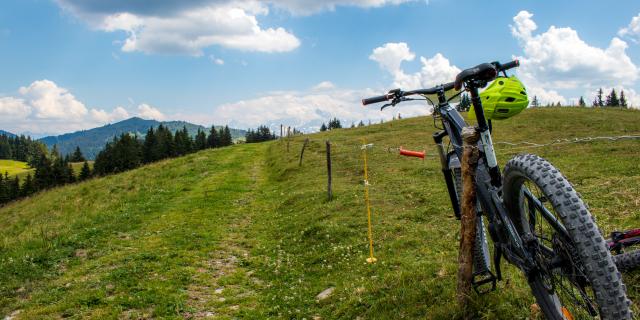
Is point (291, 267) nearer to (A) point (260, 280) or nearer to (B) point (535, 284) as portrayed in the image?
(A) point (260, 280)

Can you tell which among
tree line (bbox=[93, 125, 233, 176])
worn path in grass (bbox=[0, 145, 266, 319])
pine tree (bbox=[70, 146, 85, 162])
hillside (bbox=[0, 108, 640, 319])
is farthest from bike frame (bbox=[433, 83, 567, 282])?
pine tree (bbox=[70, 146, 85, 162])

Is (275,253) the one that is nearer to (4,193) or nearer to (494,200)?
(494,200)

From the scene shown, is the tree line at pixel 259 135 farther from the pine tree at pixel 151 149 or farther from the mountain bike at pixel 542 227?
the mountain bike at pixel 542 227

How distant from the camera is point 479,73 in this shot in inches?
189

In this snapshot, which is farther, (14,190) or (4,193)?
(14,190)

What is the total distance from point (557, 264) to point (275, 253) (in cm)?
980

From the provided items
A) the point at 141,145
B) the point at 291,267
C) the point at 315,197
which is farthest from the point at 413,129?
the point at 141,145

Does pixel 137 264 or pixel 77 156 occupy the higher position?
pixel 77 156

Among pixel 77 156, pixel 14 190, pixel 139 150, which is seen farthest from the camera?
pixel 77 156

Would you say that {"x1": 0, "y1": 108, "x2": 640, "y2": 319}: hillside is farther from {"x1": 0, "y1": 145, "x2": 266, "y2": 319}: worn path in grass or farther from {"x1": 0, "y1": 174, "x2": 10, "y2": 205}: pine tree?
{"x1": 0, "y1": 174, "x2": 10, "y2": 205}: pine tree

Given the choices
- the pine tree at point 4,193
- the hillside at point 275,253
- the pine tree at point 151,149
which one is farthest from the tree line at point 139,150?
the hillside at point 275,253

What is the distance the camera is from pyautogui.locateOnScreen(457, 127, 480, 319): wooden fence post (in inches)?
209

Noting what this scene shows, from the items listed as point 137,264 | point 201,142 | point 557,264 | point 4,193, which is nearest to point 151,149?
point 201,142

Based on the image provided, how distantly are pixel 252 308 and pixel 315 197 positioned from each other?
423 inches
